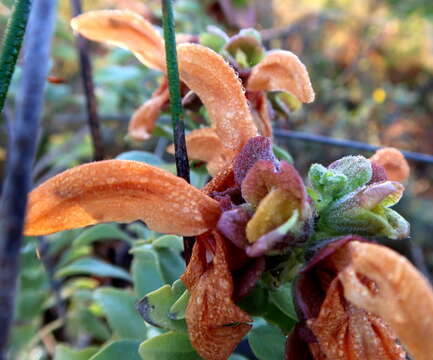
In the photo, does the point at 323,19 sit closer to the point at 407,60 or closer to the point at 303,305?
the point at 407,60

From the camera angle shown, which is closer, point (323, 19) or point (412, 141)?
point (412, 141)

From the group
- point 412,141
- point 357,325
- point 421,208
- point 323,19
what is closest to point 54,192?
point 357,325

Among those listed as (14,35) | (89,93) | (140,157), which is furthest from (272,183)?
(89,93)

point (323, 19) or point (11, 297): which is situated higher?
point (11, 297)

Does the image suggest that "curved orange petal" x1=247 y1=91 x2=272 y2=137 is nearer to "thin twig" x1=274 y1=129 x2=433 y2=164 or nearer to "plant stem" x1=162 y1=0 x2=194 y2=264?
"plant stem" x1=162 y1=0 x2=194 y2=264

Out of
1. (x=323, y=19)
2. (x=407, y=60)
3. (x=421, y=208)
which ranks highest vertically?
(x=323, y=19)

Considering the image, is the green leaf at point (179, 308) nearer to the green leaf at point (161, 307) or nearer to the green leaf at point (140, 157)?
the green leaf at point (161, 307)

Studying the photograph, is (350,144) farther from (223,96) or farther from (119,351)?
A: (119,351)
